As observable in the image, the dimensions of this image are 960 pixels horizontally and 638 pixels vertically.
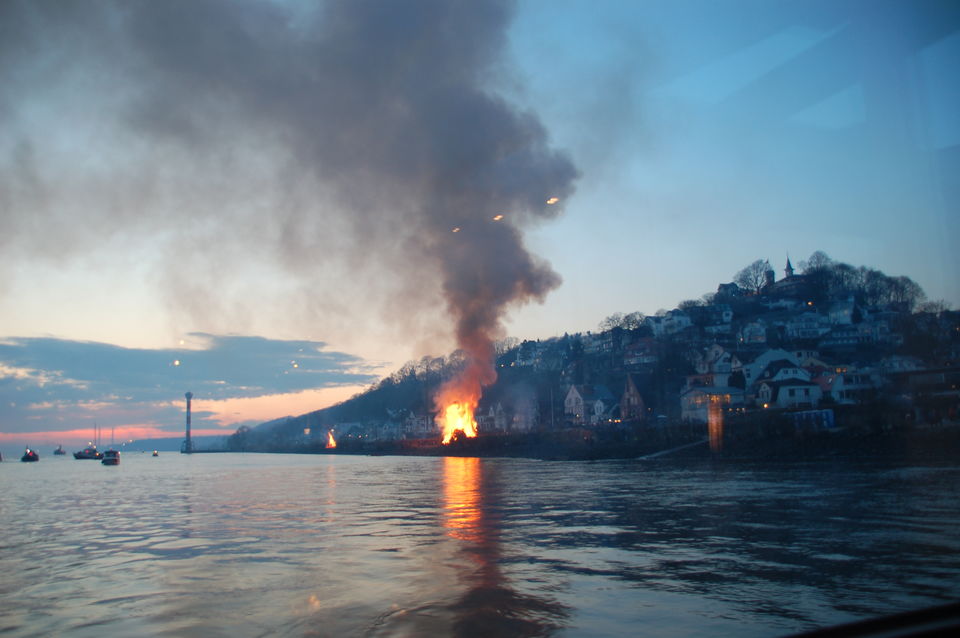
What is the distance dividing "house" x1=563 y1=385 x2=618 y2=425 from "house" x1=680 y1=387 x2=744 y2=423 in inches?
891

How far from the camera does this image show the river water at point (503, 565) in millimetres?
11070

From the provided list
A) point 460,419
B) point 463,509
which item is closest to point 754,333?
point 460,419

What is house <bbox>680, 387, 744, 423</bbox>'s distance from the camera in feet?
257

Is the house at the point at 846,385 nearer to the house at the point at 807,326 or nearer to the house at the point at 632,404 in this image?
the house at the point at 632,404

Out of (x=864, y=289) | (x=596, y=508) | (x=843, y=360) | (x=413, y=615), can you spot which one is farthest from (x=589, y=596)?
(x=864, y=289)

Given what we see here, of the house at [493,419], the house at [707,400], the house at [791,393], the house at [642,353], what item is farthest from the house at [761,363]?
the house at [493,419]

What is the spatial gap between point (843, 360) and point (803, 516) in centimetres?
7914

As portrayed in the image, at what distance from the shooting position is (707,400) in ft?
260

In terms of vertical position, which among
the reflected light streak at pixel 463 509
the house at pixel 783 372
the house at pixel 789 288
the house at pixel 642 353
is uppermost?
the house at pixel 789 288

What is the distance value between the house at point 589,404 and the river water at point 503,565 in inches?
2928

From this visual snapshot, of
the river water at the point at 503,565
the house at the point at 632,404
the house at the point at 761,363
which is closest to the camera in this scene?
the river water at the point at 503,565

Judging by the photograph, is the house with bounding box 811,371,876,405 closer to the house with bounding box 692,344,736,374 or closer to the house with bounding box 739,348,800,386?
the house with bounding box 739,348,800,386

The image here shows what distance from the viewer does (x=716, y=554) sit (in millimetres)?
15773

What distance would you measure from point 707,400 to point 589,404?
3069 cm
